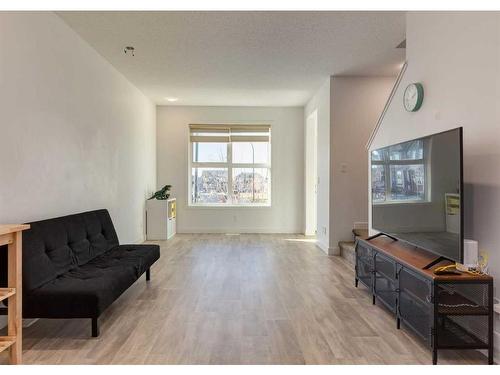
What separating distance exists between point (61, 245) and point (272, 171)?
502 cm

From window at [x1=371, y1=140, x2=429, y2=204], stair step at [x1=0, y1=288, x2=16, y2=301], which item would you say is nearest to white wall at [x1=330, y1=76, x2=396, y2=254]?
window at [x1=371, y1=140, x2=429, y2=204]

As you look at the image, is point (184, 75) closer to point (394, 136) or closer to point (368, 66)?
point (368, 66)

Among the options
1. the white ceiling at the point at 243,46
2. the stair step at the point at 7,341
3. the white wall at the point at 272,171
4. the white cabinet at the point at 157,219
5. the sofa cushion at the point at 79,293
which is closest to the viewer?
the stair step at the point at 7,341

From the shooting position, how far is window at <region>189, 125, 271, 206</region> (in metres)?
7.43

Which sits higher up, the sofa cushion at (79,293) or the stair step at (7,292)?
the stair step at (7,292)

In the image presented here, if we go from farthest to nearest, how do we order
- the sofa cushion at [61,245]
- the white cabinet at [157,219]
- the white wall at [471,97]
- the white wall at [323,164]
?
the white cabinet at [157,219], the white wall at [323,164], the sofa cushion at [61,245], the white wall at [471,97]

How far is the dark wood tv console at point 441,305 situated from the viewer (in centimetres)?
202

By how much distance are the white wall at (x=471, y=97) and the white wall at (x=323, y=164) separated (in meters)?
2.30

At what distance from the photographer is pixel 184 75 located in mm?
5113

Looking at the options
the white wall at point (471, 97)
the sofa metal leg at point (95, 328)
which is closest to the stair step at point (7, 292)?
the sofa metal leg at point (95, 328)

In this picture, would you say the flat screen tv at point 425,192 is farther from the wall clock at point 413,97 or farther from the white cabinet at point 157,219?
the white cabinet at point 157,219

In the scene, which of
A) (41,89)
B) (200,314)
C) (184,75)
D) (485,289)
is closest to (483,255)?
(485,289)

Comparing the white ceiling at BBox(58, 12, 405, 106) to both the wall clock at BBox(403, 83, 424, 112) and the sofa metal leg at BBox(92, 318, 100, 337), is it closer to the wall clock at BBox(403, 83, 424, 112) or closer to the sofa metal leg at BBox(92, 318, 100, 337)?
the wall clock at BBox(403, 83, 424, 112)

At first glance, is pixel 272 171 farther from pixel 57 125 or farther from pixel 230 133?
pixel 57 125
